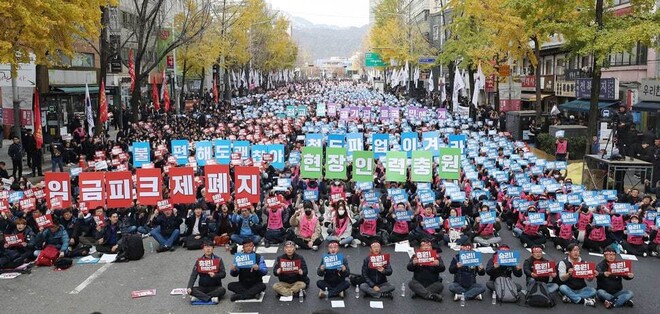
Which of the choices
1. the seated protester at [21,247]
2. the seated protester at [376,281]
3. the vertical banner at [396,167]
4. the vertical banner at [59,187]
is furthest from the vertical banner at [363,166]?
the seated protester at [21,247]

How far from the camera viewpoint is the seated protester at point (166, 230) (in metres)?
15.6

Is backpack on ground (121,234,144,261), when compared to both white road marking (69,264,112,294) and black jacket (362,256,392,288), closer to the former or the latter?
white road marking (69,264,112,294)

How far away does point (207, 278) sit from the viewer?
12.0 meters

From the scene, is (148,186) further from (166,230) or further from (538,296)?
(538,296)

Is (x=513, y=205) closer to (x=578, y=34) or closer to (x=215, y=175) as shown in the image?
(x=215, y=175)

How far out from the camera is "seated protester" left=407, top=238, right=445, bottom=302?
12047 millimetres

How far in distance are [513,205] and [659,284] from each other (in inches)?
175

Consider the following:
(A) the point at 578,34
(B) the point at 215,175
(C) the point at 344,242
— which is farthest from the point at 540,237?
(A) the point at 578,34

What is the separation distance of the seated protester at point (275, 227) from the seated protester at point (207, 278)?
3.83 metres

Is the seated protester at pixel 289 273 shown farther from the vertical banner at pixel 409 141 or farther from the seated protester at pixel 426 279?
the vertical banner at pixel 409 141

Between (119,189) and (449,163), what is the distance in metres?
9.03

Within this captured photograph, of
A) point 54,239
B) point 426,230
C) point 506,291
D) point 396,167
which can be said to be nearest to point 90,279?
point 54,239

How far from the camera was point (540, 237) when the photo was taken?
51.3 ft

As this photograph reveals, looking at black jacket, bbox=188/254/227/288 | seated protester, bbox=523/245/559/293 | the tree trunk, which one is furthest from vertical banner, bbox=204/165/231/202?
the tree trunk
